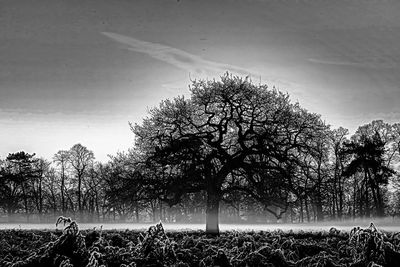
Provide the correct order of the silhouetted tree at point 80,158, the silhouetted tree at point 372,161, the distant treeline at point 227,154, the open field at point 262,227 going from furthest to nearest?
the silhouetted tree at point 80,158 → the silhouetted tree at point 372,161 → the open field at point 262,227 → the distant treeline at point 227,154

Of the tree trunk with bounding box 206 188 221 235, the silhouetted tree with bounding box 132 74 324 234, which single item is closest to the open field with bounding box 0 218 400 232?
the tree trunk with bounding box 206 188 221 235

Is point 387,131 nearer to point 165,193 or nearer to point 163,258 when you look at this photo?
point 165,193

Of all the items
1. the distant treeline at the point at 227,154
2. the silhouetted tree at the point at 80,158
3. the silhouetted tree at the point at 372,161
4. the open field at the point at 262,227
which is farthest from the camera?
the silhouetted tree at the point at 80,158

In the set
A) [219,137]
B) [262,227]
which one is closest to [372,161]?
[262,227]

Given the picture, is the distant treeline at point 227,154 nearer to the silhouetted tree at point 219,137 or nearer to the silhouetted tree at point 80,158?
the silhouetted tree at point 219,137

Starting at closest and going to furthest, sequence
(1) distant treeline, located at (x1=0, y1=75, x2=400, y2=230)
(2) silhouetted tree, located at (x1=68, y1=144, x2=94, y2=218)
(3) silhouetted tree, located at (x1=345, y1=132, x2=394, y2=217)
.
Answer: (1) distant treeline, located at (x1=0, y1=75, x2=400, y2=230), (3) silhouetted tree, located at (x1=345, y1=132, x2=394, y2=217), (2) silhouetted tree, located at (x1=68, y1=144, x2=94, y2=218)

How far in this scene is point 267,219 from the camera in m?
87.4

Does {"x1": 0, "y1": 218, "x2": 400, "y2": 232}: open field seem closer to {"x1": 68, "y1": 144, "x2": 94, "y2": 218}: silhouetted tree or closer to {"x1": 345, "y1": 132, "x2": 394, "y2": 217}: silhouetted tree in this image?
{"x1": 345, "y1": 132, "x2": 394, "y2": 217}: silhouetted tree

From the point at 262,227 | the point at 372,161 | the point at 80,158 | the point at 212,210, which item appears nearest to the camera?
the point at 212,210

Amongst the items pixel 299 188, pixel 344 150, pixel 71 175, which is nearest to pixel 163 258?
pixel 299 188

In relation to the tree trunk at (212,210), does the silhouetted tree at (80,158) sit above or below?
above

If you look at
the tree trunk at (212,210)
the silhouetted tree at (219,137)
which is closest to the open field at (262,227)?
the tree trunk at (212,210)

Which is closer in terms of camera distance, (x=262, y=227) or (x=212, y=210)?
(x=212, y=210)

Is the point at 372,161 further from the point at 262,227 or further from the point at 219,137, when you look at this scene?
the point at 219,137
